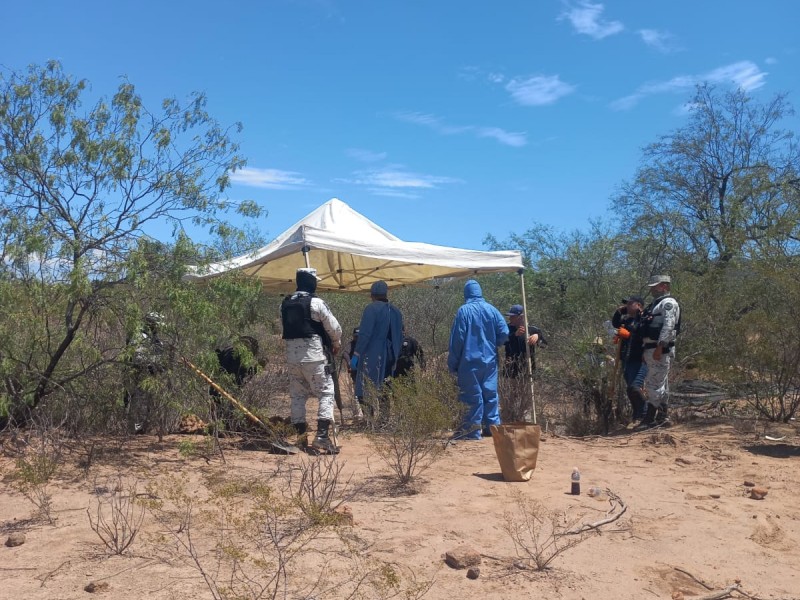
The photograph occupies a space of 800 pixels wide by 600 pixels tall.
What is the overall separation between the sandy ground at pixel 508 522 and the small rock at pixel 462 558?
0.17ft

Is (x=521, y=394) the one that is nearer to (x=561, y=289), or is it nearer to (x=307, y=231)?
(x=307, y=231)

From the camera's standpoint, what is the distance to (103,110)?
18.8 feet

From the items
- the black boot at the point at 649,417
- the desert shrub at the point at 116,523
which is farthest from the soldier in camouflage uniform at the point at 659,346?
the desert shrub at the point at 116,523

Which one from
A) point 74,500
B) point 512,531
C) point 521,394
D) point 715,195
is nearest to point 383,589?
point 512,531

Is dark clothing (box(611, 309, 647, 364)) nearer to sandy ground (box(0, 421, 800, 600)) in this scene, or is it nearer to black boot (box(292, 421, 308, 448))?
sandy ground (box(0, 421, 800, 600))

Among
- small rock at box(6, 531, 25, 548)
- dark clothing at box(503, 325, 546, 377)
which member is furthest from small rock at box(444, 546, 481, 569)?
dark clothing at box(503, 325, 546, 377)

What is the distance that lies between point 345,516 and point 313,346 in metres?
2.36

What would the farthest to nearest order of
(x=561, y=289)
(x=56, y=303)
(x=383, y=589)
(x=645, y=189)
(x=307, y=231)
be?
(x=645, y=189)
(x=561, y=289)
(x=307, y=231)
(x=56, y=303)
(x=383, y=589)

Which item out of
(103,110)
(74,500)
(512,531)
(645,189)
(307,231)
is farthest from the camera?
(645,189)

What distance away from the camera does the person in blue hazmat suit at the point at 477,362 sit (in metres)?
7.24

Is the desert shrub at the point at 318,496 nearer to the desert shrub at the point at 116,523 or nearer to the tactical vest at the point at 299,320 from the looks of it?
the desert shrub at the point at 116,523

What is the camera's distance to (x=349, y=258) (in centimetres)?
995

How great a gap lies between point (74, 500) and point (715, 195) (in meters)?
14.4

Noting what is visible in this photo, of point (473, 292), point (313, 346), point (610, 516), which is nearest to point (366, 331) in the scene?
point (473, 292)
